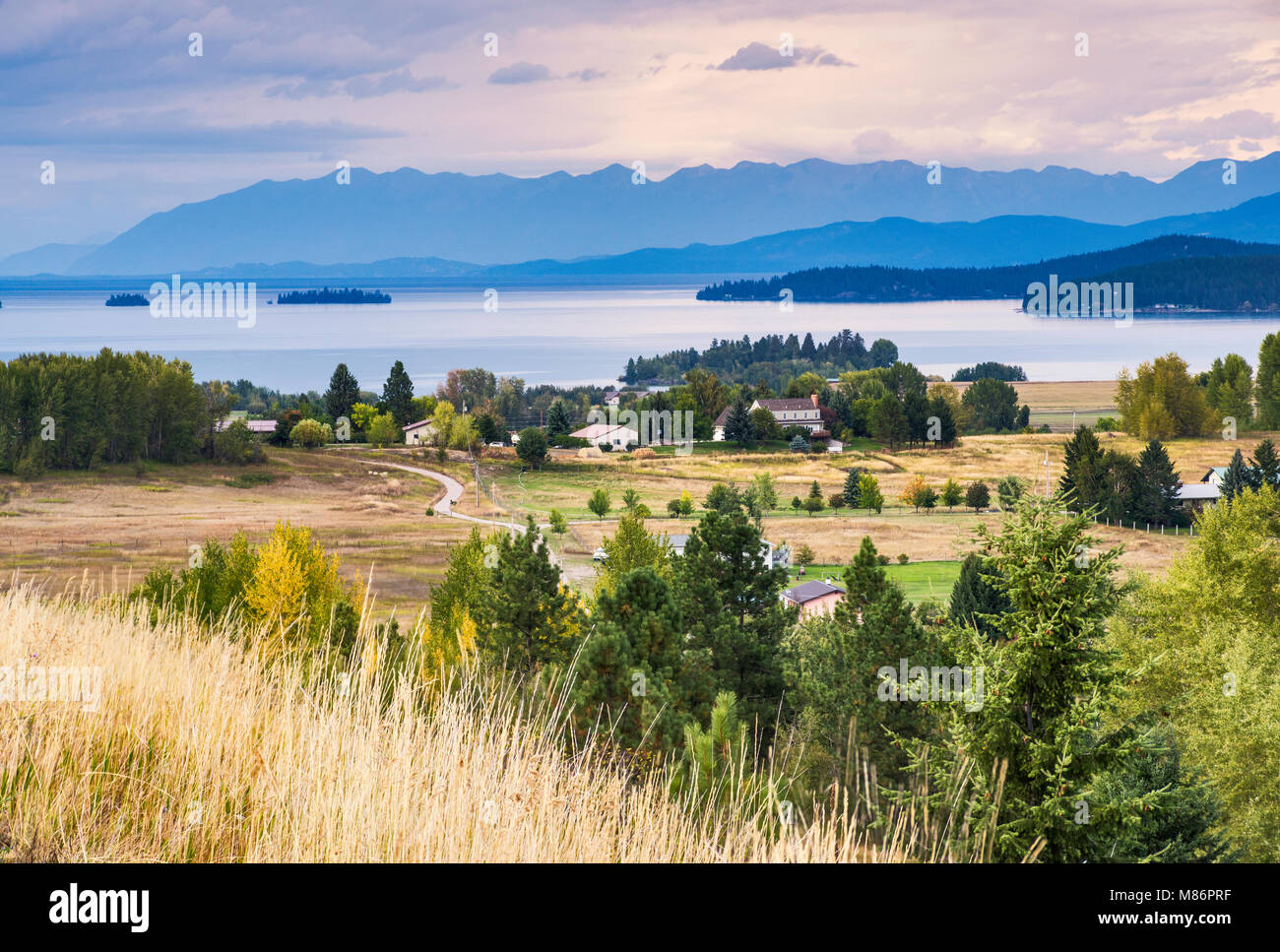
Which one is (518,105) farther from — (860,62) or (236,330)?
(236,330)

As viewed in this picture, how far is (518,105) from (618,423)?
27.0 meters

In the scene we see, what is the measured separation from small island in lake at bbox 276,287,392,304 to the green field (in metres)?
63.4

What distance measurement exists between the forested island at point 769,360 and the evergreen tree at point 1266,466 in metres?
25.7

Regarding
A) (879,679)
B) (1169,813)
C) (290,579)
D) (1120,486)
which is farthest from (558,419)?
(1169,813)

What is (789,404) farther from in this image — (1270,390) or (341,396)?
(1270,390)

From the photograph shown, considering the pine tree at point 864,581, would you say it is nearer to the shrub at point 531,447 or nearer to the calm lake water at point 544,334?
the shrub at point 531,447

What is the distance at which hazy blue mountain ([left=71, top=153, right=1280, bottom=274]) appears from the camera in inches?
4717

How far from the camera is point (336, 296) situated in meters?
102

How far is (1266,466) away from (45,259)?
119922 mm

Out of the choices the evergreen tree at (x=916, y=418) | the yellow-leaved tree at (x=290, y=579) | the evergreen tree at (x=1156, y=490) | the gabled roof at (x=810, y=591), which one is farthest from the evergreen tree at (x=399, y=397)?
the evergreen tree at (x=1156, y=490)

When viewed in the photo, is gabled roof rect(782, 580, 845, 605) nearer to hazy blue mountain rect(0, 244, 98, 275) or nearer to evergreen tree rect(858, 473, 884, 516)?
evergreen tree rect(858, 473, 884, 516)

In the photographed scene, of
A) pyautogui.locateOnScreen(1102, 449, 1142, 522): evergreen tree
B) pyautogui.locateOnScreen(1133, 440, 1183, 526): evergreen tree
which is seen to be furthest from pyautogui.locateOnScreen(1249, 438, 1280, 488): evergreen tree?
pyautogui.locateOnScreen(1102, 449, 1142, 522): evergreen tree

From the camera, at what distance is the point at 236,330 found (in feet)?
373
